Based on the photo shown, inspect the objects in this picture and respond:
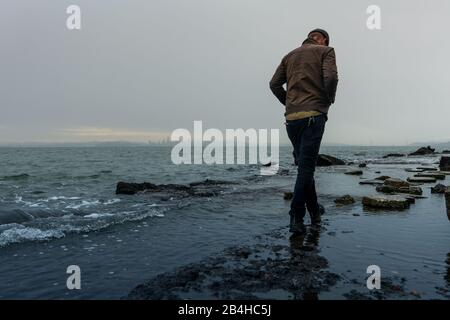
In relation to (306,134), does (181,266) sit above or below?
below

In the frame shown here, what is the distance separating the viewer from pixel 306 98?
537cm

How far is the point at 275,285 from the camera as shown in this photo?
3383 millimetres

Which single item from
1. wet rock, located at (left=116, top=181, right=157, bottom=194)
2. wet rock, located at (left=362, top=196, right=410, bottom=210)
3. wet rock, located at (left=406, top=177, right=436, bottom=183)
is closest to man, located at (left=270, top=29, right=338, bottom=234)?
wet rock, located at (left=362, top=196, right=410, bottom=210)

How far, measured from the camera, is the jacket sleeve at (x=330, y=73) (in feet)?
16.9

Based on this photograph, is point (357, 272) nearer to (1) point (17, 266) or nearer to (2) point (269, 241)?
(2) point (269, 241)

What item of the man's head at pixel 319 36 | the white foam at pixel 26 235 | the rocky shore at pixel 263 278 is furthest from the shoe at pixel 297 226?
the white foam at pixel 26 235

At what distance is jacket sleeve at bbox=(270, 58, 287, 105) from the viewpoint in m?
5.73

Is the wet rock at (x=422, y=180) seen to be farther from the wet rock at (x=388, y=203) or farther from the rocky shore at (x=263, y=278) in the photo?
the rocky shore at (x=263, y=278)

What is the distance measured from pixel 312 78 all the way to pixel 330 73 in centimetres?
27

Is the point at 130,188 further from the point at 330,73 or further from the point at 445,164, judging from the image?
the point at 445,164

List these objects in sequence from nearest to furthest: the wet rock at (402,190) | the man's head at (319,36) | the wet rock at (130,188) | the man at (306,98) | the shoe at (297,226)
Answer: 1. the man at (306,98)
2. the shoe at (297,226)
3. the man's head at (319,36)
4. the wet rock at (402,190)
5. the wet rock at (130,188)

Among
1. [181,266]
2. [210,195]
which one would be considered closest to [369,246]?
A: [181,266]
